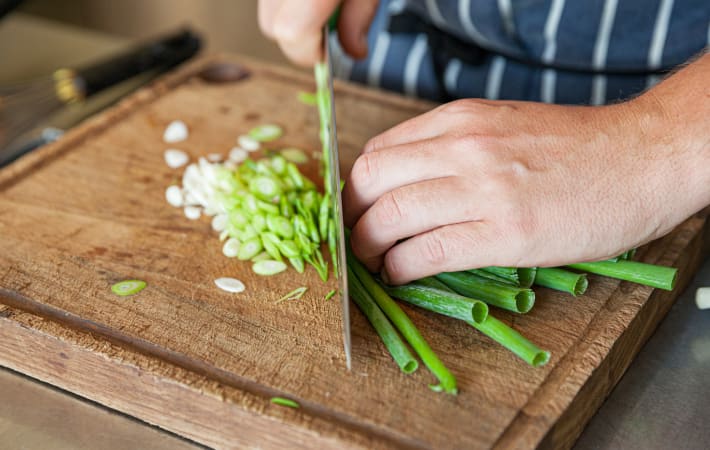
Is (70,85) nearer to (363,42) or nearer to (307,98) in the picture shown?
(307,98)

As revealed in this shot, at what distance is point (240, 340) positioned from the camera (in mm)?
1135

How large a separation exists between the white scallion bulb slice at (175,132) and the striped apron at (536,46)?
571 mm

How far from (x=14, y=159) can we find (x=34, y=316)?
69 centimetres

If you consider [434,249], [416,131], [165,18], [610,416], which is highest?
[416,131]

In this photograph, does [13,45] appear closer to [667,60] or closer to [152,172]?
[152,172]

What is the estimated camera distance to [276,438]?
1.02 m

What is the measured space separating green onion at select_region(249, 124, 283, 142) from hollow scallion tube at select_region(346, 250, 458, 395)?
0.52 metres

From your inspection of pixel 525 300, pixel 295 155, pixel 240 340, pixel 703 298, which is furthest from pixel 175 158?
pixel 703 298

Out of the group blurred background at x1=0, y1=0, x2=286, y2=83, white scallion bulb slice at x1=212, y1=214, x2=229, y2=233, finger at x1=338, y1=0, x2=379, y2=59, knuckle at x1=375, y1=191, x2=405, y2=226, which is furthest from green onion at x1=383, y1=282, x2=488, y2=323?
blurred background at x1=0, y1=0, x2=286, y2=83

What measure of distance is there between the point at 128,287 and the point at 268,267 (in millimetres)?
227

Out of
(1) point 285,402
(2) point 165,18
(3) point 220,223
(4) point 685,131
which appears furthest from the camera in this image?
(2) point 165,18

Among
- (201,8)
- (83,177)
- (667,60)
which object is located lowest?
(201,8)

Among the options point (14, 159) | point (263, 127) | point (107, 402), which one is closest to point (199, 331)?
point (107, 402)

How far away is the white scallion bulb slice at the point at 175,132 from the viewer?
1667mm
